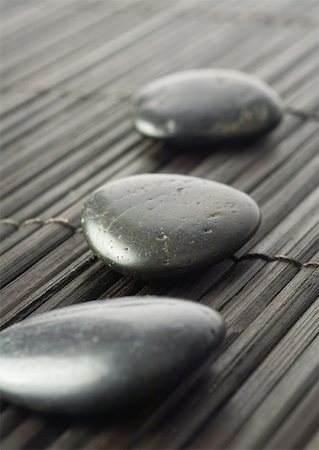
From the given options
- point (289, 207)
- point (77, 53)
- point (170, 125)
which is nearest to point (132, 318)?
point (289, 207)

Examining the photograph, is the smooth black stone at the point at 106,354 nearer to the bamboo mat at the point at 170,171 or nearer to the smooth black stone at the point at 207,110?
the bamboo mat at the point at 170,171

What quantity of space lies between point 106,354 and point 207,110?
1.65 ft

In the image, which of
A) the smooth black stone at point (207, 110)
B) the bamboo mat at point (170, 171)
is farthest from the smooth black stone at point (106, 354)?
the smooth black stone at point (207, 110)

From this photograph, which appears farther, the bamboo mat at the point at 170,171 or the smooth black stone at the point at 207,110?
the smooth black stone at the point at 207,110

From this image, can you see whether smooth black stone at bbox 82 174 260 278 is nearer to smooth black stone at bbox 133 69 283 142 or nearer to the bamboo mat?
the bamboo mat

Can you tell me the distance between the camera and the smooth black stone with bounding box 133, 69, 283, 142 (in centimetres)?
98

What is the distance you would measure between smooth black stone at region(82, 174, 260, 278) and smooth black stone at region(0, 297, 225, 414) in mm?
102

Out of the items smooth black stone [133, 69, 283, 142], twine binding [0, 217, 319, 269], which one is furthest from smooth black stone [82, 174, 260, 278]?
smooth black stone [133, 69, 283, 142]

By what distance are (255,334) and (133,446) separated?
17 cm

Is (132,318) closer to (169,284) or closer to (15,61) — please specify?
(169,284)

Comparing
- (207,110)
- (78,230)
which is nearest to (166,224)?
(78,230)

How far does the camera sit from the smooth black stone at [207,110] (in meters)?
0.98

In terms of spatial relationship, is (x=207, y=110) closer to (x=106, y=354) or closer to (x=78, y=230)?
(x=78, y=230)

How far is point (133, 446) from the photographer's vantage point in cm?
57
